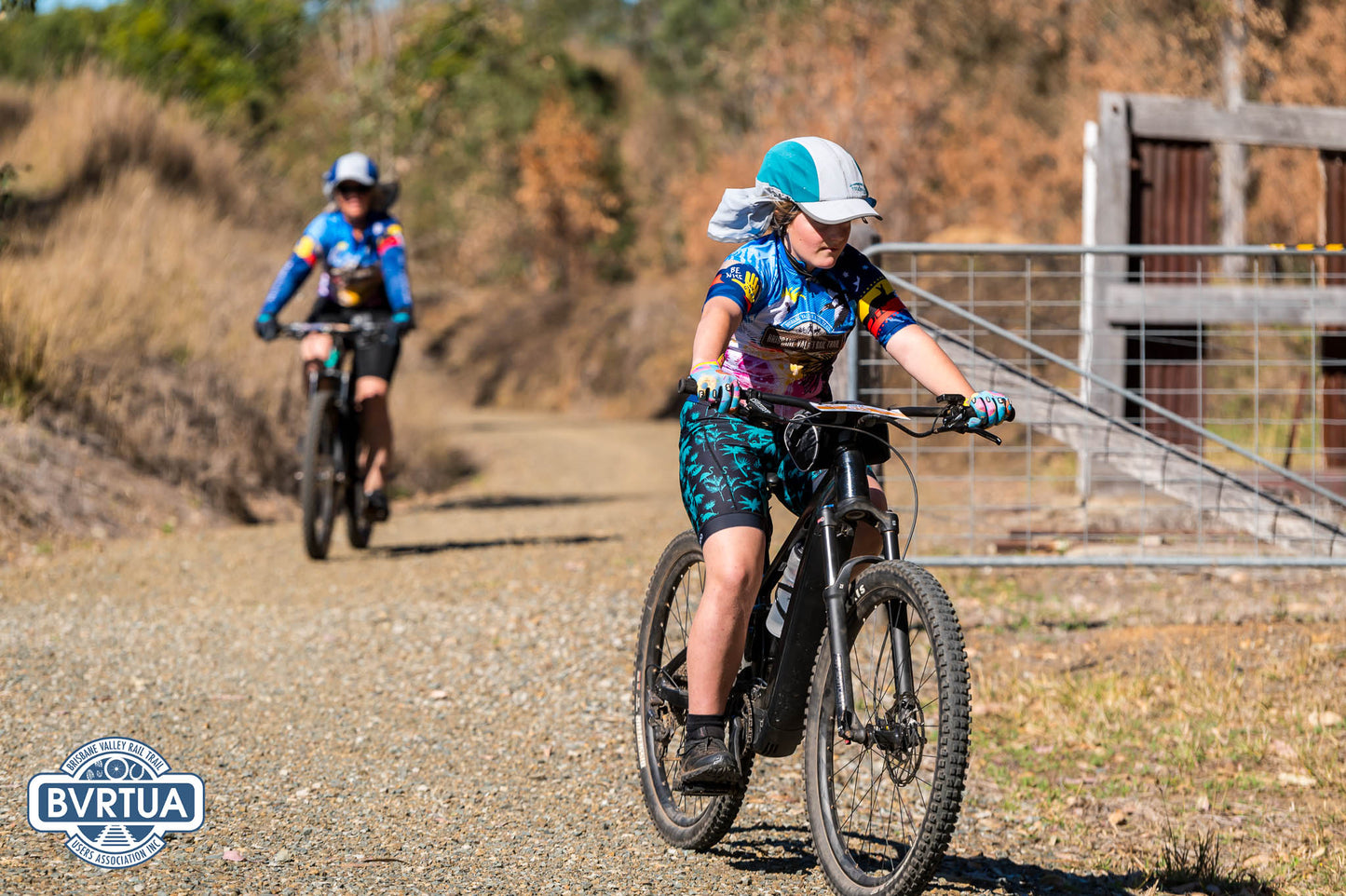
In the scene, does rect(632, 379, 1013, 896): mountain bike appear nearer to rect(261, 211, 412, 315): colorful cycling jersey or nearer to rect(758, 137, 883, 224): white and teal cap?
rect(758, 137, 883, 224): white and teal cap

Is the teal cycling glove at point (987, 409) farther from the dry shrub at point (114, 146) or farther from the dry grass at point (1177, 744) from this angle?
the dry shrub at point (114, 146)

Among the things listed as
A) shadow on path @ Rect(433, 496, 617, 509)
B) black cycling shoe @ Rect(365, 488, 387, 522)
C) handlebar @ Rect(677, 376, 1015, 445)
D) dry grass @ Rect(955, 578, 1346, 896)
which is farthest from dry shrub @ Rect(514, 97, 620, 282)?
handlebar @ Rect(677, 376, 1015, 445)

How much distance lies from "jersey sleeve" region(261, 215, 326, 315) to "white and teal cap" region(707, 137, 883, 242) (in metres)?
4.75

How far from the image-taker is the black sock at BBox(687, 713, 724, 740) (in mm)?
3744

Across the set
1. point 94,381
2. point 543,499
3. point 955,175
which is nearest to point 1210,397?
point 543,499

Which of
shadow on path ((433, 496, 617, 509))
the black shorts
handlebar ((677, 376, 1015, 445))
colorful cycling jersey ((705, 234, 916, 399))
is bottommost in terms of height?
shadow on path ((433, 496, 617, 509))

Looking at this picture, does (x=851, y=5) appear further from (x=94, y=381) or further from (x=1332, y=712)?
(x=1332, y=712)

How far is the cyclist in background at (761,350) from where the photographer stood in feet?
11.8

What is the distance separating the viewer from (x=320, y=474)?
8.12 m

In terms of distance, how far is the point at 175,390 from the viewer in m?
10.5

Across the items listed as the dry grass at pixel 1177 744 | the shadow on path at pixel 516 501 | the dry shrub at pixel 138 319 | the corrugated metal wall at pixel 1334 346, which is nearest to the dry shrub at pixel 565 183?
the dry shrub at pixel 138 319

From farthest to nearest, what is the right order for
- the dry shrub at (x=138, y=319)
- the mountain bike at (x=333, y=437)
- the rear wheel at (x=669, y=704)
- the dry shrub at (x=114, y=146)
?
the dry shrub at (x=114, y=146), the dry shrub at (x=138, y=319), the mountain bike at (x=333, y=437), the rear wheel at (x=669, y=704)

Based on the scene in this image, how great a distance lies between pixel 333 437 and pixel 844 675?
Answer: 209 inches

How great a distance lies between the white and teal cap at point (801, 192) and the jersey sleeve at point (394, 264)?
15.3 feet
